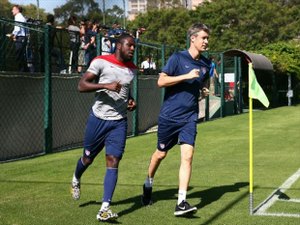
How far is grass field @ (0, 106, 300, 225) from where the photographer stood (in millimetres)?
6480

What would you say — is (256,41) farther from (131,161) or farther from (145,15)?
(131,161)

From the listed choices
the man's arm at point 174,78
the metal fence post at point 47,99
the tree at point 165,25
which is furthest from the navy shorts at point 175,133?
the tree at point 165,25

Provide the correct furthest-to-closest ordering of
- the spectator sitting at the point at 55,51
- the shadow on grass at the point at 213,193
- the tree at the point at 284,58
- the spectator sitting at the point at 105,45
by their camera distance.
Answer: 1. the tree at the point at 284,58
2. the spectator sitting at the point at 105,45
3. the spectator sitting at the point at 55,51
4. the shadow on grass at the point at 213,193

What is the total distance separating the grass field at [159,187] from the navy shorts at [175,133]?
77 centimetres

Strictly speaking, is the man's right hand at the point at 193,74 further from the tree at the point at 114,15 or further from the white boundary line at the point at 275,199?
the tree at the point at 114,15

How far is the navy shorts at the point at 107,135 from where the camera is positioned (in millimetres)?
6551

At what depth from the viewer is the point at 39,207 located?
7.02 meters

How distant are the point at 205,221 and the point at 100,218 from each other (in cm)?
113

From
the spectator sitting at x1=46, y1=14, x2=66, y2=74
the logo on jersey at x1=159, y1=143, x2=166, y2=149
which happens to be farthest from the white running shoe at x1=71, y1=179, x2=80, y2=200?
the spectator sitting at x1=46, y1=14, x2=66, y2=74

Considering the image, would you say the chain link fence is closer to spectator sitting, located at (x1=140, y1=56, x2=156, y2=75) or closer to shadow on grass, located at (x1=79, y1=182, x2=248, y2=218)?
spectator sitting, located at (x1=140, y1=56, x2=156, y2=75)

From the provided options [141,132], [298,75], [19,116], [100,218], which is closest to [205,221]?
[100,218]

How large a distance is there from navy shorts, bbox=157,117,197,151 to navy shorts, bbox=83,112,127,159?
61 centimetres

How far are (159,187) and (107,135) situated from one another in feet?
6.77

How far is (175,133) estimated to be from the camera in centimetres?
711
